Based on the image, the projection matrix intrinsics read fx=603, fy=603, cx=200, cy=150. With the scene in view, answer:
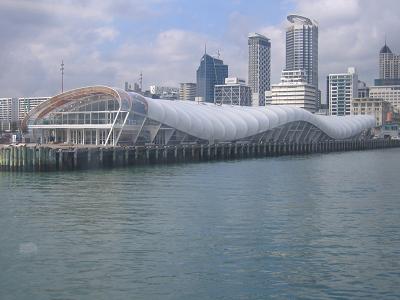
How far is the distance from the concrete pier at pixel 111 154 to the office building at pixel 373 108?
109354 mm

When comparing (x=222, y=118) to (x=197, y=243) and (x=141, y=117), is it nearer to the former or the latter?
(x=141, y=117)

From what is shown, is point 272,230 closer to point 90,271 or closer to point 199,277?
point 199,277

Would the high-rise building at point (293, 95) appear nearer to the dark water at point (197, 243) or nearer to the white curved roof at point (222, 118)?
the white curved roof at point (222, 118)

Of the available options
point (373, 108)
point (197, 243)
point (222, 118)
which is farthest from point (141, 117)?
A: point (373, 108)

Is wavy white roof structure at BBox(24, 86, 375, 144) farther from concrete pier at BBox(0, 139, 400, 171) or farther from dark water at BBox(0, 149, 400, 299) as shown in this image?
dark water at BBox(0, 149, 400, 299)

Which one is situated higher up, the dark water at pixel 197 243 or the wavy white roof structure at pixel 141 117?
the wavy white roof structure at pixel 141 117

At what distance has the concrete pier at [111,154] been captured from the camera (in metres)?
46.4

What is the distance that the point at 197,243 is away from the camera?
19188mm

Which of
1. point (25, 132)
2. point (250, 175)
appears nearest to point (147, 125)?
point (25, 132)

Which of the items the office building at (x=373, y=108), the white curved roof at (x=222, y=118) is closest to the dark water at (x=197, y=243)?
the white curved roof at (x=222, y=118)

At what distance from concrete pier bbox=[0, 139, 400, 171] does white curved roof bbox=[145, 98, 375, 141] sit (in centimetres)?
374

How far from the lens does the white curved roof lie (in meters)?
68.2

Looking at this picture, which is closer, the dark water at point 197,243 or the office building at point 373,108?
the dark water at point 197,243

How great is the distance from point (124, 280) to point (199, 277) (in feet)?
6.28
